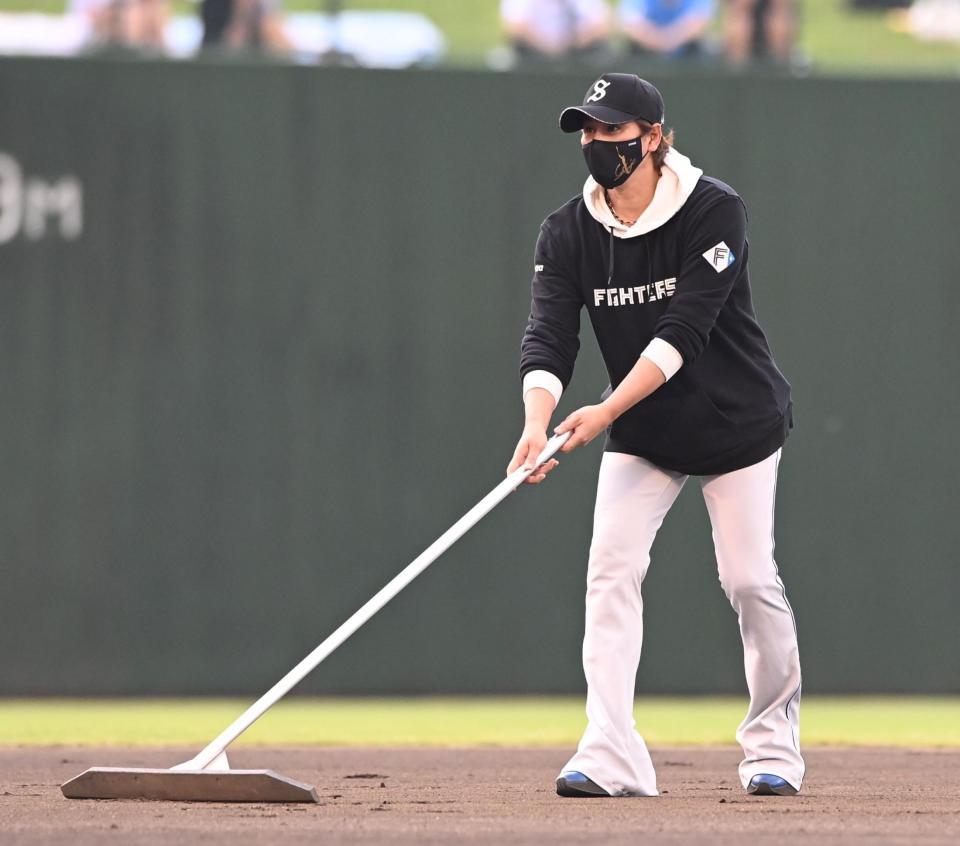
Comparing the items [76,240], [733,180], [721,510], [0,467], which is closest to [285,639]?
[0,467]

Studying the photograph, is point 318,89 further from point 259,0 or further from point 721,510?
point 721,510

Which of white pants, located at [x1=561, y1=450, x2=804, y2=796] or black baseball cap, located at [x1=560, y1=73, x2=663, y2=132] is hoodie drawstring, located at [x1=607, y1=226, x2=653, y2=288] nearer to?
black baseball cap, located at [x1=560, y1=73, x2=663, y2=132]

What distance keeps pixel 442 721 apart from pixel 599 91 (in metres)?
4.33

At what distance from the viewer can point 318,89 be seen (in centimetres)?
1002

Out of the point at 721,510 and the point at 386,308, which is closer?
the point at 721,510

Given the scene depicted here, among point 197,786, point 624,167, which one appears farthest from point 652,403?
point 197,786

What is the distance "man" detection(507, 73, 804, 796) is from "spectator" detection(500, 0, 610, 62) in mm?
4787

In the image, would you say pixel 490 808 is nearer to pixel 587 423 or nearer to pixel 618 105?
pixel 587 423

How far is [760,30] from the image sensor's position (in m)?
10.5

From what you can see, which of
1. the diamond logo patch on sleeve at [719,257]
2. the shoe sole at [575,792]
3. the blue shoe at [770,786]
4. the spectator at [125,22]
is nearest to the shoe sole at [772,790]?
the blue shoe at [770,786]

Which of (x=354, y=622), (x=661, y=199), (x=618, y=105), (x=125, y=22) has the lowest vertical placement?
(x=354, y=622)

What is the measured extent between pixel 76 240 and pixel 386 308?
1764mm

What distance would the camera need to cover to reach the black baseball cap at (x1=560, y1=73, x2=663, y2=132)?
535 cm

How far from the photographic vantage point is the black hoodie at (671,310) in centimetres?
544
